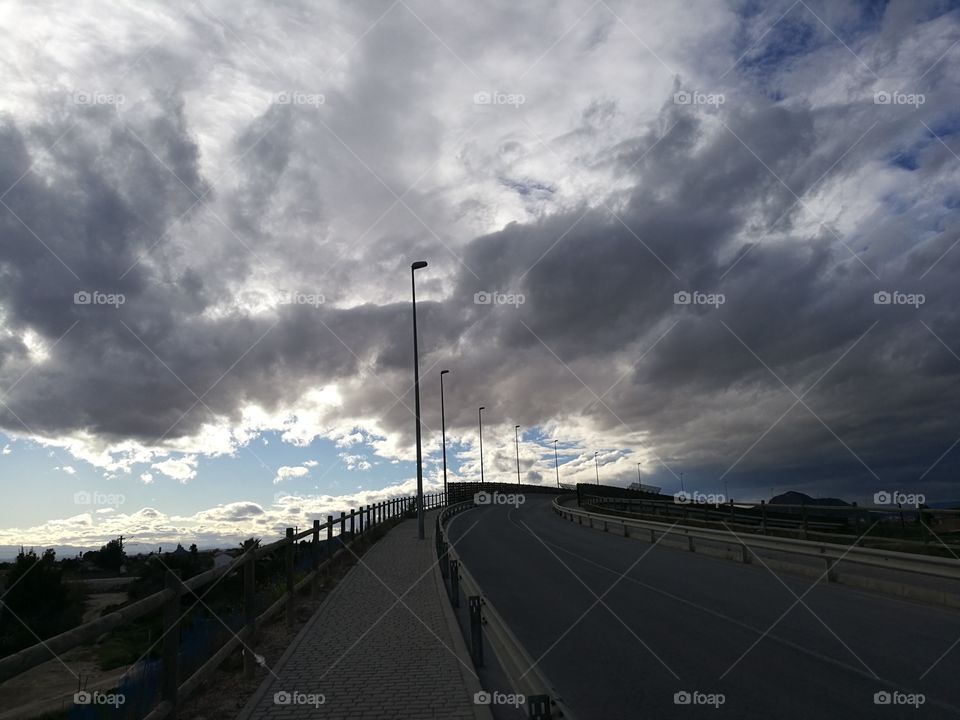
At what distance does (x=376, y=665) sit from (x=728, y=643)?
455cm

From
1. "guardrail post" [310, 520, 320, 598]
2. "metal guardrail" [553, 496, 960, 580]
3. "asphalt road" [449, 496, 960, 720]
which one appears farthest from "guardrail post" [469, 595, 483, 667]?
"metal guardrail" [553, 496, 960, 580]

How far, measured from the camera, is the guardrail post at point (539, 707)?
462cm

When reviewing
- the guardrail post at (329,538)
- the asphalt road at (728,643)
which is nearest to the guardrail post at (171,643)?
the asphalt road at (728,643)

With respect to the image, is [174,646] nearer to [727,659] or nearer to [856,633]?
[727,659]

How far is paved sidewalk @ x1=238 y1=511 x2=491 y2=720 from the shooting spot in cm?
695

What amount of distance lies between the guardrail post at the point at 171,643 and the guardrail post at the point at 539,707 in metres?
3.07

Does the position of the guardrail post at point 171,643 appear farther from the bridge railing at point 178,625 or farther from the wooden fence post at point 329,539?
Result: the wooden fence post at point 329,539

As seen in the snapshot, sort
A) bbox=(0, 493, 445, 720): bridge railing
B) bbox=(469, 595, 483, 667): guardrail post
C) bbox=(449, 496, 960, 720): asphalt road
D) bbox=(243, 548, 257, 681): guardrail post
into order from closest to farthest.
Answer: bbox=(0, 493, 445, 720): bridge railing < bbox=(449, 496, 960, 720): asphalt road < bbox=(469, 595, 483, 667): guardrail post < bbox=(243, 548, 257, 681): guardrail post

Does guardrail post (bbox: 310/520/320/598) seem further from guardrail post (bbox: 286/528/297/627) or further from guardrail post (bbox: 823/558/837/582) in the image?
guardrail post (bbox: 823/558/837/582)

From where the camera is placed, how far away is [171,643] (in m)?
6.17

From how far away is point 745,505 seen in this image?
2522 centimetres

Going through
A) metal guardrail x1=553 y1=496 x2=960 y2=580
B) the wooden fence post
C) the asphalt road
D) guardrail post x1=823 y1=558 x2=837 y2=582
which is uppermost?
the wooden fence post

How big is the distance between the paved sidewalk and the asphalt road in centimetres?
107

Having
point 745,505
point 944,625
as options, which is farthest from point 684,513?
point 944,625
